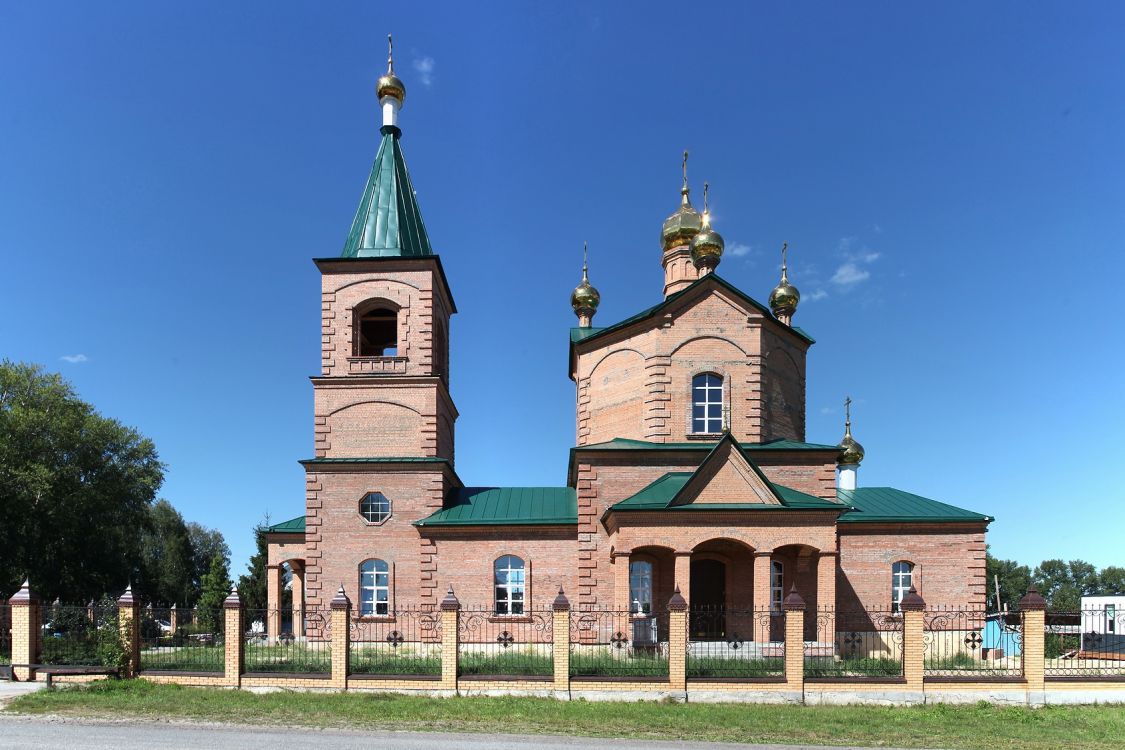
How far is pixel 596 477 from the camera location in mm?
19719

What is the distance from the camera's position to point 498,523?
2025cm

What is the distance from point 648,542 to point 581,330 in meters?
9.49

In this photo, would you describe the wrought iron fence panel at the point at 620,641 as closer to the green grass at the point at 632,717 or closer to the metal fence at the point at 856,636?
the green grass at the point at 632,717

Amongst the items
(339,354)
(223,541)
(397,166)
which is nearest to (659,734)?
(339,354)

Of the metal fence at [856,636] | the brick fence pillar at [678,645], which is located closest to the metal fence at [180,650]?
the brick fence pillar at [678,645]

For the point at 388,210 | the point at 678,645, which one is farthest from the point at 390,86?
the point at 678,645

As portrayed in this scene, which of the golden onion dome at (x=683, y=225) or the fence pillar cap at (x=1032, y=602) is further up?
the golden onion dome at (x=683, y=225)

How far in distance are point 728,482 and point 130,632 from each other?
12369mm

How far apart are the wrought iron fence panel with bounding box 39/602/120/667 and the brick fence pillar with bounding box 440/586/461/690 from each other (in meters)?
6.02

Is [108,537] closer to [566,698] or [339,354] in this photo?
[339,354]

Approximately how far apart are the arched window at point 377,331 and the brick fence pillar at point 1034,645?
1659 cm

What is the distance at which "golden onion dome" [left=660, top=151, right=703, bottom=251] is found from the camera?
2359 centimetres

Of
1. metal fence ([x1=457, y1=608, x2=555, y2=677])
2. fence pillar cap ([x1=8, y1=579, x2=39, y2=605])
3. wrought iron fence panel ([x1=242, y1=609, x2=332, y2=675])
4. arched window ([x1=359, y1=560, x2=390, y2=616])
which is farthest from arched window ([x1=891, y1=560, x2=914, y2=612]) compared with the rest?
fence pillar cap ([x1=8, y1=579, x2=39, y2=605])

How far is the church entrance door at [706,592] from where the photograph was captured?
63.0 ft
